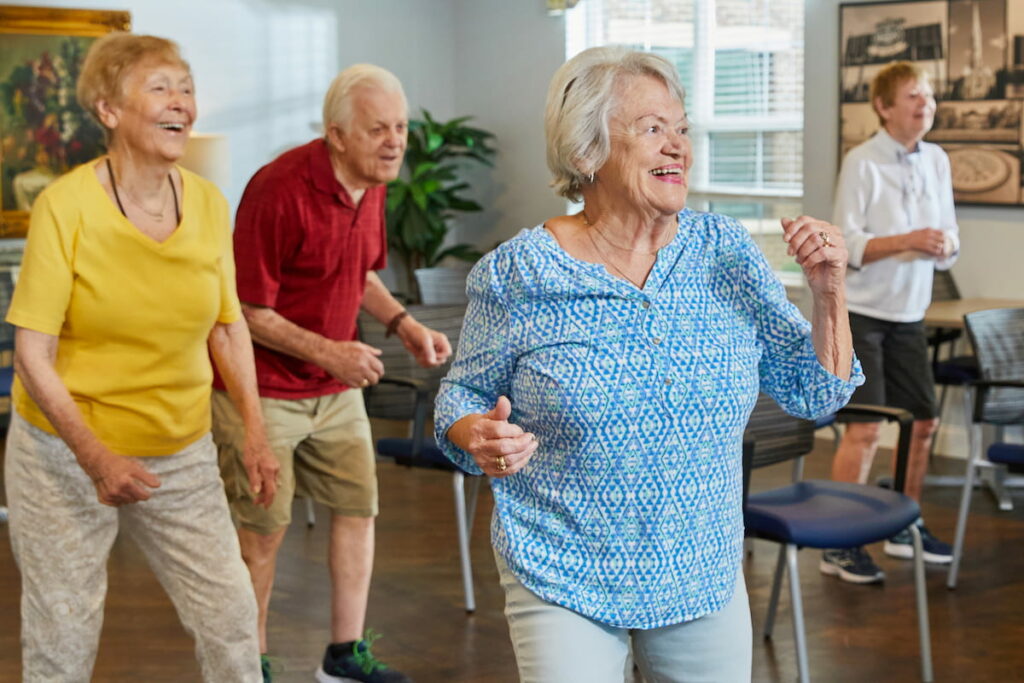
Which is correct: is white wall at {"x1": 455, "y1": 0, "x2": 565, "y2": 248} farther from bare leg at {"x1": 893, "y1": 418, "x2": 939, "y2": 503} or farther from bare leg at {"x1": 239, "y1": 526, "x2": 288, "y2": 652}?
bare leg at {"x1": 239, "y1": 526, "x2": 288, "y2": 652}

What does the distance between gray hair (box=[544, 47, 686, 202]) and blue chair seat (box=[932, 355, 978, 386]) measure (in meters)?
4.29

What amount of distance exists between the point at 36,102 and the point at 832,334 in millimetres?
6896

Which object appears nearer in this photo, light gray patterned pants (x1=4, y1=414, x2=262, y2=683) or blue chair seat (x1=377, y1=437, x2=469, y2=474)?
light gray patterned pants (x1=4, y1=414, x2=262, y2=683)

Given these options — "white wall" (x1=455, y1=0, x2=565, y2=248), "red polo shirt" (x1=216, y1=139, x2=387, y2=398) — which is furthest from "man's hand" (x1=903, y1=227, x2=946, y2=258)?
"white wall" (x1=455, y1=0, x2=565, y2=248)

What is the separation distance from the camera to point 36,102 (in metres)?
7.94

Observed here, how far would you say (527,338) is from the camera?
2.02 m

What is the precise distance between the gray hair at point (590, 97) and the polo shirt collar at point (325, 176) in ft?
4.82

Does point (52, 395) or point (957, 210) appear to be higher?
point (957, 210)

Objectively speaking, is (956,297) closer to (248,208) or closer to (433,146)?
(433,146)

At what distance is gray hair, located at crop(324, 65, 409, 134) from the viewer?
3.50 m

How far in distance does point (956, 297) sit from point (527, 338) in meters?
5.16

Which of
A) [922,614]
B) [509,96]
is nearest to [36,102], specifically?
[509,96]

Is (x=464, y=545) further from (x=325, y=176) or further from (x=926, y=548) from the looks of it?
(x=926, y=548)

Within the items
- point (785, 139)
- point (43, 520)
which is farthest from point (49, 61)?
point (43, 520)
